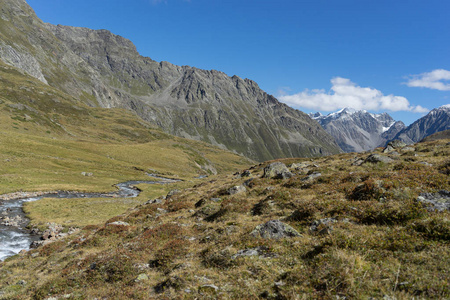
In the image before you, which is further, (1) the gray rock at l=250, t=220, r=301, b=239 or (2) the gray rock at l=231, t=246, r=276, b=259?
(1) the gray rock at l=250, t=220, r=301, b=239

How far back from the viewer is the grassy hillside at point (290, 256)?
6.82m

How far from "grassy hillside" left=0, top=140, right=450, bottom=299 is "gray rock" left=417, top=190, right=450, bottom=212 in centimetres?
46

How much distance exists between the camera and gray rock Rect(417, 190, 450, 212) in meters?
10.1

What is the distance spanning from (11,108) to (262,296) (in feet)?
615

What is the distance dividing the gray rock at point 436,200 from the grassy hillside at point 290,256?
465 millimetres

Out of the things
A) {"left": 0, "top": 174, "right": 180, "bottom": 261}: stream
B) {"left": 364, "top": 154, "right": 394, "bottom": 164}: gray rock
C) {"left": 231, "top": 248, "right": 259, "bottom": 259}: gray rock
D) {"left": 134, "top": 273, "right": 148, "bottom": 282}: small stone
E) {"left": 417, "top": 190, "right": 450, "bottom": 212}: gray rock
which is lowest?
{"left": 0, "top": 174, "right": 180, "bottom": 261}: stream

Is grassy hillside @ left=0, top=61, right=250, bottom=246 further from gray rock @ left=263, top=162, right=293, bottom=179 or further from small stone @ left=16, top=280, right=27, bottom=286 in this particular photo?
gray rock @ left=263, top=162, right=293, bottom=179

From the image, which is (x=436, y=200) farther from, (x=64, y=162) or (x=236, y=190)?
(x=64, y=162)

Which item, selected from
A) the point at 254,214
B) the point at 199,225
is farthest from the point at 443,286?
the point at 199,225

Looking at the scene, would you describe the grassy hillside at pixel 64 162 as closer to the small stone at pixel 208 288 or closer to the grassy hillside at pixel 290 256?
the grassy hillside at pixel 290 256

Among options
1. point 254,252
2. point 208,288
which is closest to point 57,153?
point 254,252

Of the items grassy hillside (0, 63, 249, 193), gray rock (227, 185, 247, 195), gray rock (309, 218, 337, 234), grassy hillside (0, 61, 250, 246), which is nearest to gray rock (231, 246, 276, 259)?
gray rock (309, 218, 337, 234)

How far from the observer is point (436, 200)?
35.5 feet

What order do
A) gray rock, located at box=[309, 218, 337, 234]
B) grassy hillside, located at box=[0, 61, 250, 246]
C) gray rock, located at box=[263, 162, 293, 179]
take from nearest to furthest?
gray rock, located at box=[309, 218, 337, 234], gray rock, located at box=[263, 162, 293, 179], grassy hillside, located at box=[0, 61, 250, 246]
